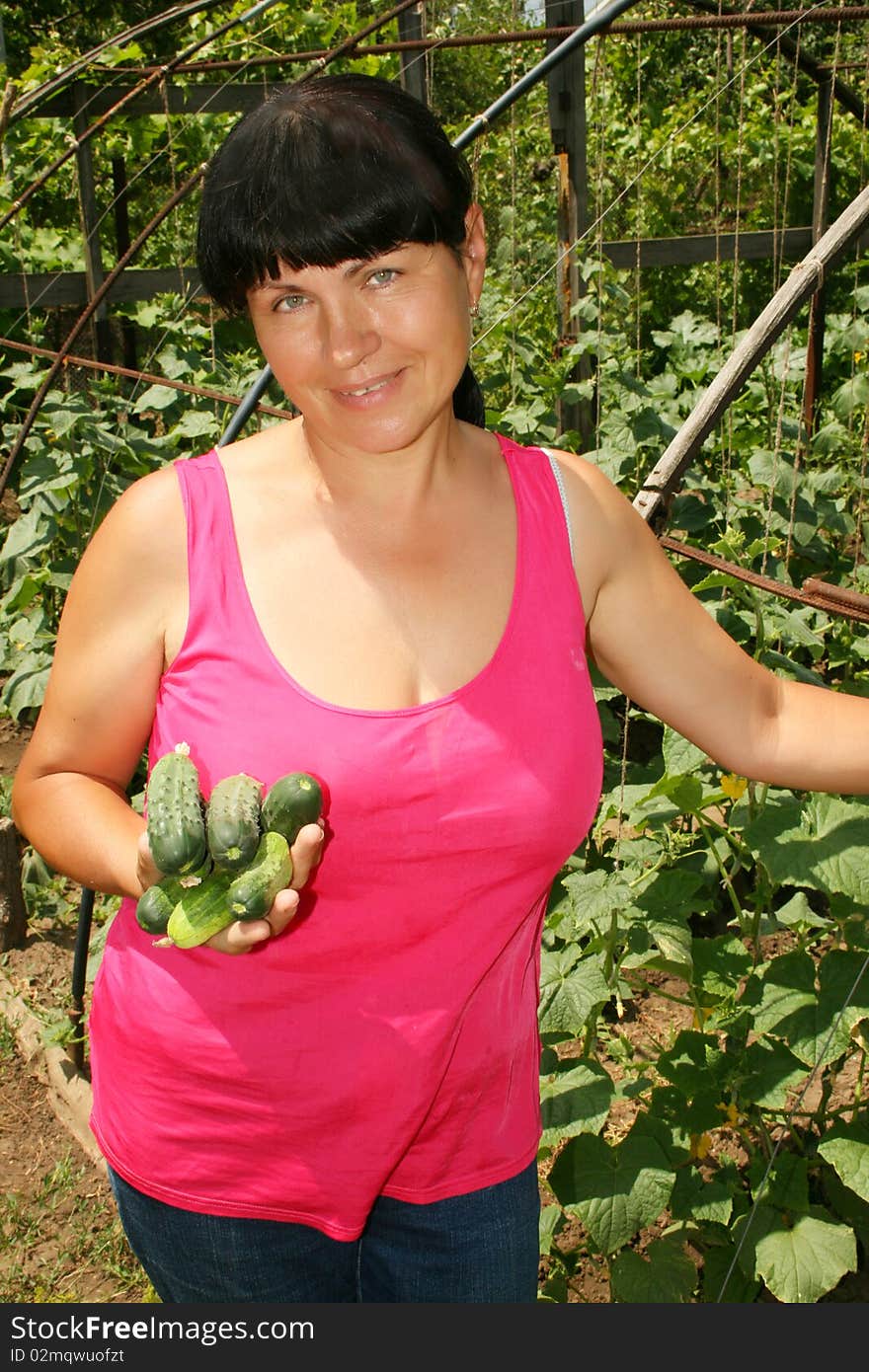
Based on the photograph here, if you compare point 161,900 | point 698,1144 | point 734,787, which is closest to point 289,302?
point 161,900

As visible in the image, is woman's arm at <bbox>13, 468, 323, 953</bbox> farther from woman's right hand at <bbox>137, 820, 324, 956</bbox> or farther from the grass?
the grass

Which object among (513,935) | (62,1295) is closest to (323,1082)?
(513,935)

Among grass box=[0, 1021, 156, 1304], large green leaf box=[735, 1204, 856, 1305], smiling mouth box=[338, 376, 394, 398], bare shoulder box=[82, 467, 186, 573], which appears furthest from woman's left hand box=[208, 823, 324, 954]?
grass box=[0, 1021, 156, 1304]

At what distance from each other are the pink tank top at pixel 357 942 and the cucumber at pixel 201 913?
0.11 metres

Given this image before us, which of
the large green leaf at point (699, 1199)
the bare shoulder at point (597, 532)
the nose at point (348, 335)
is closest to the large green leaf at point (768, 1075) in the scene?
the large green leaf at point (699, 1199)

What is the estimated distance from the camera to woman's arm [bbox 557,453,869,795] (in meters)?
1.65

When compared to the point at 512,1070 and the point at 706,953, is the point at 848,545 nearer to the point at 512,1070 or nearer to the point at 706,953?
the point at 706,953

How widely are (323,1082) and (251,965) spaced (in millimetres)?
168

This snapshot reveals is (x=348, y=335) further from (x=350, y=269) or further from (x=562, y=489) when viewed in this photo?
(x=562, y=489)

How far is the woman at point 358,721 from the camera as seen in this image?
1453mm

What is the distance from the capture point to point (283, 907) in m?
1.31

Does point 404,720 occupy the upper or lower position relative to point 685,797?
upper

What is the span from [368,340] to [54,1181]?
248 cm

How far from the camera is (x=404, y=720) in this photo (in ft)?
4.84
